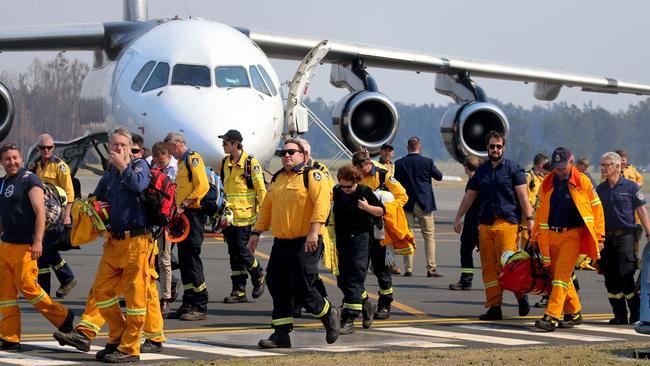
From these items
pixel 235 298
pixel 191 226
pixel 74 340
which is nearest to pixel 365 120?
pixel 235 298

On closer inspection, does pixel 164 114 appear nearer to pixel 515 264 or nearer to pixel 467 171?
pixel 467 171

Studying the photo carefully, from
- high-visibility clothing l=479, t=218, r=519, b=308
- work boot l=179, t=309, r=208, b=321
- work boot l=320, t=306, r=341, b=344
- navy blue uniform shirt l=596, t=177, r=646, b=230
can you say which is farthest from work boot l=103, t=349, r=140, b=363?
navy blue uniform shirt l=596, t=177, r=646, b=230

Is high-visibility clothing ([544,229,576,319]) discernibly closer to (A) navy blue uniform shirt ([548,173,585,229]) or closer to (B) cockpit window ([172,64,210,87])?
(A) navy blue uniform shirt ([548,173,585,229])

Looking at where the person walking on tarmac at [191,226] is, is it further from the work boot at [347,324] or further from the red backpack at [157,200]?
the red backpack at [157,200]

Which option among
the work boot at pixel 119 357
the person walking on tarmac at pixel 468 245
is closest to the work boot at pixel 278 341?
the work boot at pixel 119 357

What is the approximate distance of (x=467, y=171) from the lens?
17031mm

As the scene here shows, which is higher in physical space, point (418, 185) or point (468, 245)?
point (418, 185)

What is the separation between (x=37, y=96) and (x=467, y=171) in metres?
52.2

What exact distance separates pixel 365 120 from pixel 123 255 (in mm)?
16321

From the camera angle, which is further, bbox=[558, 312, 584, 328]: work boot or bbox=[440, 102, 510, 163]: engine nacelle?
bbox=[440, 102, 510, 163]: engine nacelle

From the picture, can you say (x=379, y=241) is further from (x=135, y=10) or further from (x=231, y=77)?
(x=135, y=10)

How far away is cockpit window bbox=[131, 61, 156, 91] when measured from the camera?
19.9 m

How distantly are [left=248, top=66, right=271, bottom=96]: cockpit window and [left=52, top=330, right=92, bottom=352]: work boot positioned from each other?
9.71m

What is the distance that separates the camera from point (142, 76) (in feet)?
65.6
